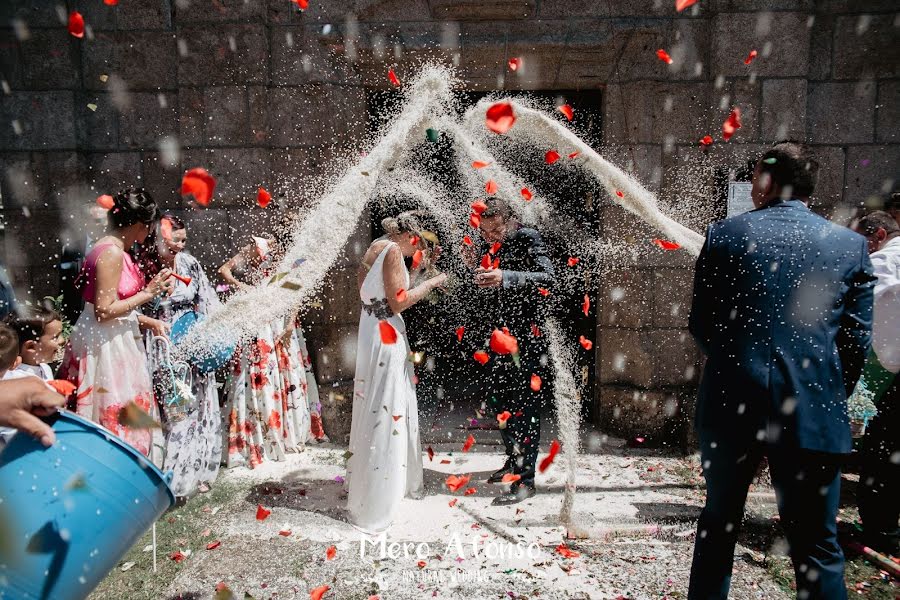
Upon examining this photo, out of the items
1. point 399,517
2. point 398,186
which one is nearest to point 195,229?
point 398,186

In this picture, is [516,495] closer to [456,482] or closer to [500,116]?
[456,482]

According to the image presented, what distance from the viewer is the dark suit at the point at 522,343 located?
385 cm

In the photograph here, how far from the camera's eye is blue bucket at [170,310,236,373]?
3.79 meters

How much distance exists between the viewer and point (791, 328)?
2049 millimetres

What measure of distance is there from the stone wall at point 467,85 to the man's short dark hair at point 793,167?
2.78 meters

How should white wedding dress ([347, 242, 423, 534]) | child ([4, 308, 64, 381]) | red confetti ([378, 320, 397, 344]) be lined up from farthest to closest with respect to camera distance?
red confetti ([378, 320, 397, 344]), white wedding dress ([347, 242, 423, 534]), child ([4, 308, 64, 381])

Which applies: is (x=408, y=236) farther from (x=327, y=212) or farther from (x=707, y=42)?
(x=707, y=42)

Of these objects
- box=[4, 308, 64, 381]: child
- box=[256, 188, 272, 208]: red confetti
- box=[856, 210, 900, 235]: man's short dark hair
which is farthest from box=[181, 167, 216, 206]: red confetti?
box=[856, 210, 900, 235]: man's short dark hair

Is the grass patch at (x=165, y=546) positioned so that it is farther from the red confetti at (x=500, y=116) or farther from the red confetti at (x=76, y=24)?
the red confetti at (x=76, y=24)

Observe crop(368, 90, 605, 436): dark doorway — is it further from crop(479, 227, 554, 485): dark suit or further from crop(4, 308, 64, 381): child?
crop(4, 308, 64, 381): child

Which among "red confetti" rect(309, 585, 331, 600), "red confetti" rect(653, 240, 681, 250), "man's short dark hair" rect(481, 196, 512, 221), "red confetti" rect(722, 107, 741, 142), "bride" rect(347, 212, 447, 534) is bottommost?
"red confetti" rect(309, 585, 331, 600)

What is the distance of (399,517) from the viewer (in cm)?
352

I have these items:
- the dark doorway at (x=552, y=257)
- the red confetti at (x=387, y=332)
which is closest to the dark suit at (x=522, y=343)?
the dark doorway at (x=552, y=257)

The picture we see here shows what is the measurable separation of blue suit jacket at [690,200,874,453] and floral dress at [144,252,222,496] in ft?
10.7
